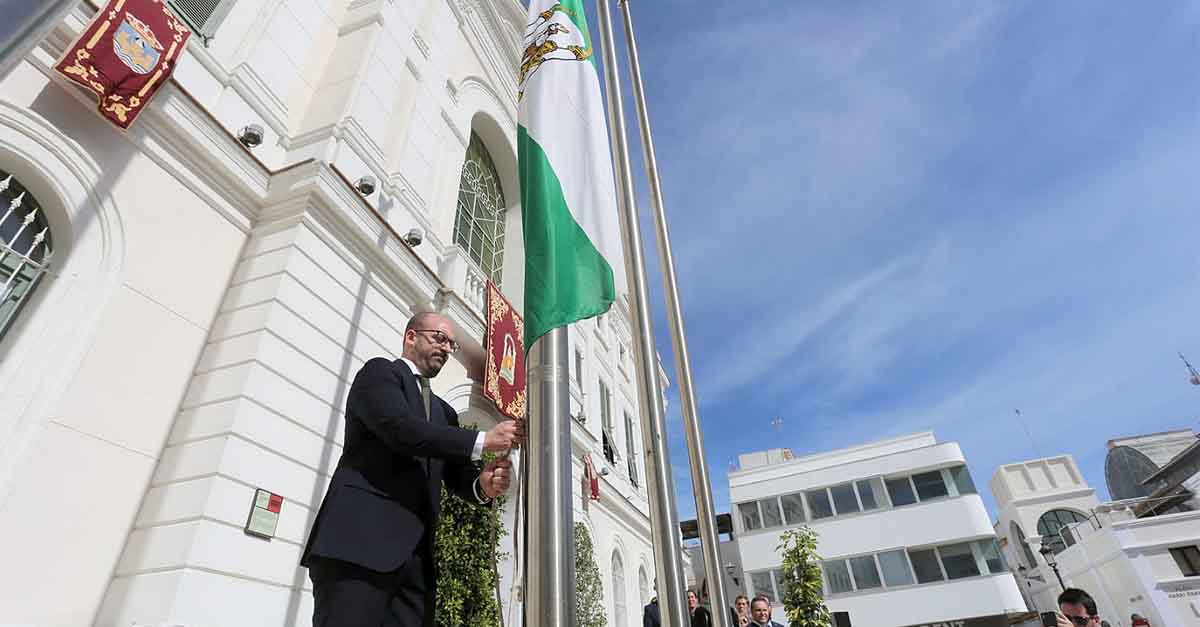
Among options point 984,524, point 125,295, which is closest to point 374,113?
point 125,295

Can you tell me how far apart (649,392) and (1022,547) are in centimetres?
4378

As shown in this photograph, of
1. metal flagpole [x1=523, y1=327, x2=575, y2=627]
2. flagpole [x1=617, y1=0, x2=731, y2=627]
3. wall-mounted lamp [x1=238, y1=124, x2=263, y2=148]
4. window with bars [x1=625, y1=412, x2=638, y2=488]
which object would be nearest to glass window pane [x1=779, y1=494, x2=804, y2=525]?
window with bars [x1=625, y1=412, x2=638, y2=488]

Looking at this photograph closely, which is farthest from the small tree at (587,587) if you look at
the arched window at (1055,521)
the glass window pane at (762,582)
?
the arched window at (1055,521)

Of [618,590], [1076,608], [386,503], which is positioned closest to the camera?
[386,503]

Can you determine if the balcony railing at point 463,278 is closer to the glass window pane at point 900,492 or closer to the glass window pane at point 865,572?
the glass window pane at point 865,572

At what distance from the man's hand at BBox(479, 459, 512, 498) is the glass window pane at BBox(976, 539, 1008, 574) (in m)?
24.9

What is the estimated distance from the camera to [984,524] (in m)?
20.7

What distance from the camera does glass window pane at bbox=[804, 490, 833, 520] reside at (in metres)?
23.9

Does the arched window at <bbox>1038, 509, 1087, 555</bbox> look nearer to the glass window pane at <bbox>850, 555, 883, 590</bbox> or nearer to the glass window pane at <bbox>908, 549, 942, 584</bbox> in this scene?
the glass window pane at <bbox>908, 549, 942, 584</bbox>

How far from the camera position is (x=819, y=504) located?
2420 cm

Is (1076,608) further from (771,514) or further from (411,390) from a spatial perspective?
(771,514)

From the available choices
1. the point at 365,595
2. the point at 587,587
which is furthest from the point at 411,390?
the point at 587,587

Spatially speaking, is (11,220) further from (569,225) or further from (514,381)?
(514,381)

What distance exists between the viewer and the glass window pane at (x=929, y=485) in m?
22.5
